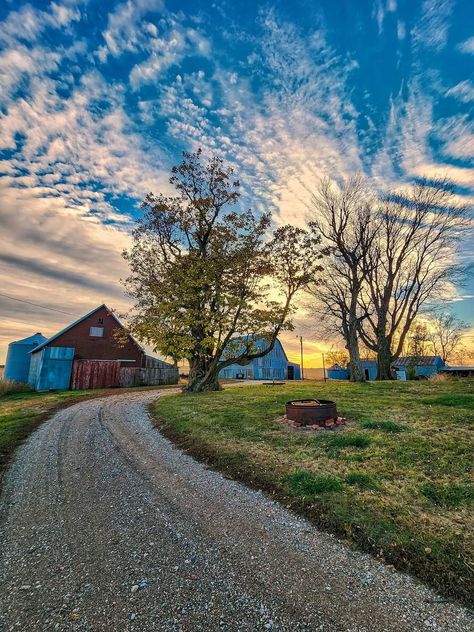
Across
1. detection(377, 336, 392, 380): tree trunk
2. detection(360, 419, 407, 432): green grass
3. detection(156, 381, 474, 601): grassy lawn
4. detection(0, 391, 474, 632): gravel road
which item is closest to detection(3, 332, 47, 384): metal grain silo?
detection(156, 381, 474, 601): grassy lawn

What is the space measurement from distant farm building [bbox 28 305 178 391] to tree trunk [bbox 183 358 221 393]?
5.56 m

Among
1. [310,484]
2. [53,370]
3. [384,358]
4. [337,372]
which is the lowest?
[310,484]

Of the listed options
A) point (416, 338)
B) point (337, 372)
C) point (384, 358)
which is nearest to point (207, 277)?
point (384, 358)

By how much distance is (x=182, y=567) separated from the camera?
132 inches

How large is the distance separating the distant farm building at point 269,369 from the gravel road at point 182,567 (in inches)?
1972

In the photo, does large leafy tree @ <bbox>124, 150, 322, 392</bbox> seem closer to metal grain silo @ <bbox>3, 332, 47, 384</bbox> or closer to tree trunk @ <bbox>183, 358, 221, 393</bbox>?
tree trunk @ <bbox>183, 358, 221, 393</bbox>

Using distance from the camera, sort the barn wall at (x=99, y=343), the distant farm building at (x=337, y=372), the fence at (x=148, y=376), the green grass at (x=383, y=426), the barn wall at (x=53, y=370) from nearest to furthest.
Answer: the green grass at (x=383, y=426)
the barn wall at (x=53, y=370)
the fence at (x=148, y=376)
the barn wall at (x=99, y=343)
the distant farm building at (x=337, y=372)

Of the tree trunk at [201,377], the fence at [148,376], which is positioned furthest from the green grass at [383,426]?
the fence at [148,376]

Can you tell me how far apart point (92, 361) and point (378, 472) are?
2865 centimetres

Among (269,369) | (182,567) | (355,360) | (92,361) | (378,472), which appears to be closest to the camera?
(182,567)

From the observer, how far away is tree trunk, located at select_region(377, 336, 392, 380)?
27406mm

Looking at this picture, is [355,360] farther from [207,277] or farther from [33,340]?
[33,340]

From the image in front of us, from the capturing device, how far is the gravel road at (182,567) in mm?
2686

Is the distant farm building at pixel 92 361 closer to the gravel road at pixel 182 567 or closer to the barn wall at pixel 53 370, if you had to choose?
the barn wall at pixel 53 370
